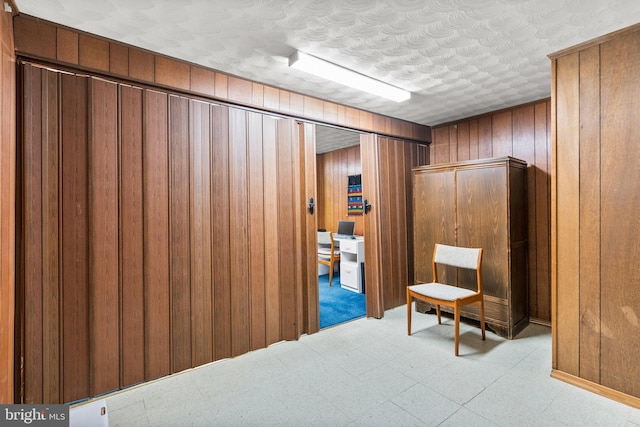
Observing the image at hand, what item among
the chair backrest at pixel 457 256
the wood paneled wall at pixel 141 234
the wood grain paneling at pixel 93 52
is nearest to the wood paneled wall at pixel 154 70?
the wood grain paneling at pixel 93 52

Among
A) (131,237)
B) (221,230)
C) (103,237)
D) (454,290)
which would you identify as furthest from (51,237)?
(454,290)

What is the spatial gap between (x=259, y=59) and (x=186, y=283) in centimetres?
179

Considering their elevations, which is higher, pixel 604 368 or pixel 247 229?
pixel 247 229

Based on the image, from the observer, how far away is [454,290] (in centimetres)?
283

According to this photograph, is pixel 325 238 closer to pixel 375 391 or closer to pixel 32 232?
pixel 375 391

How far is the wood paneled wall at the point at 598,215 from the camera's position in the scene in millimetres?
1903

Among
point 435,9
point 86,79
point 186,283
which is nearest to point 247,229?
point 186,283

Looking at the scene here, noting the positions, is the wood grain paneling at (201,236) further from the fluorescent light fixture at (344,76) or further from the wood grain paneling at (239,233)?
the fluorescent light fixture at (344,76)

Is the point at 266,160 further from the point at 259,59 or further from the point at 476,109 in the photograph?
the point at 476,109

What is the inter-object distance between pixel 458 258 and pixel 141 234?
2.82 metres

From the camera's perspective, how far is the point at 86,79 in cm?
195

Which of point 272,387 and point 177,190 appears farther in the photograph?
point 177,190

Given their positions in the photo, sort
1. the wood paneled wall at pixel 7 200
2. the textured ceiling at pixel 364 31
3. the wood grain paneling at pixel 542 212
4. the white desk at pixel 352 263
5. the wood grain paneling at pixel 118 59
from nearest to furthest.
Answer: the wood paneled wall at pixel 7 200
the textured ceiling at pixel 364 31
the wood grain paneling at pixel 118 59
the wood grain paneling at pixel 542 212
the white desk at pixel 352 263

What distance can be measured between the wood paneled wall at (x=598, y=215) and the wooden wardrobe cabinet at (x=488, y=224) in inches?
25.7
